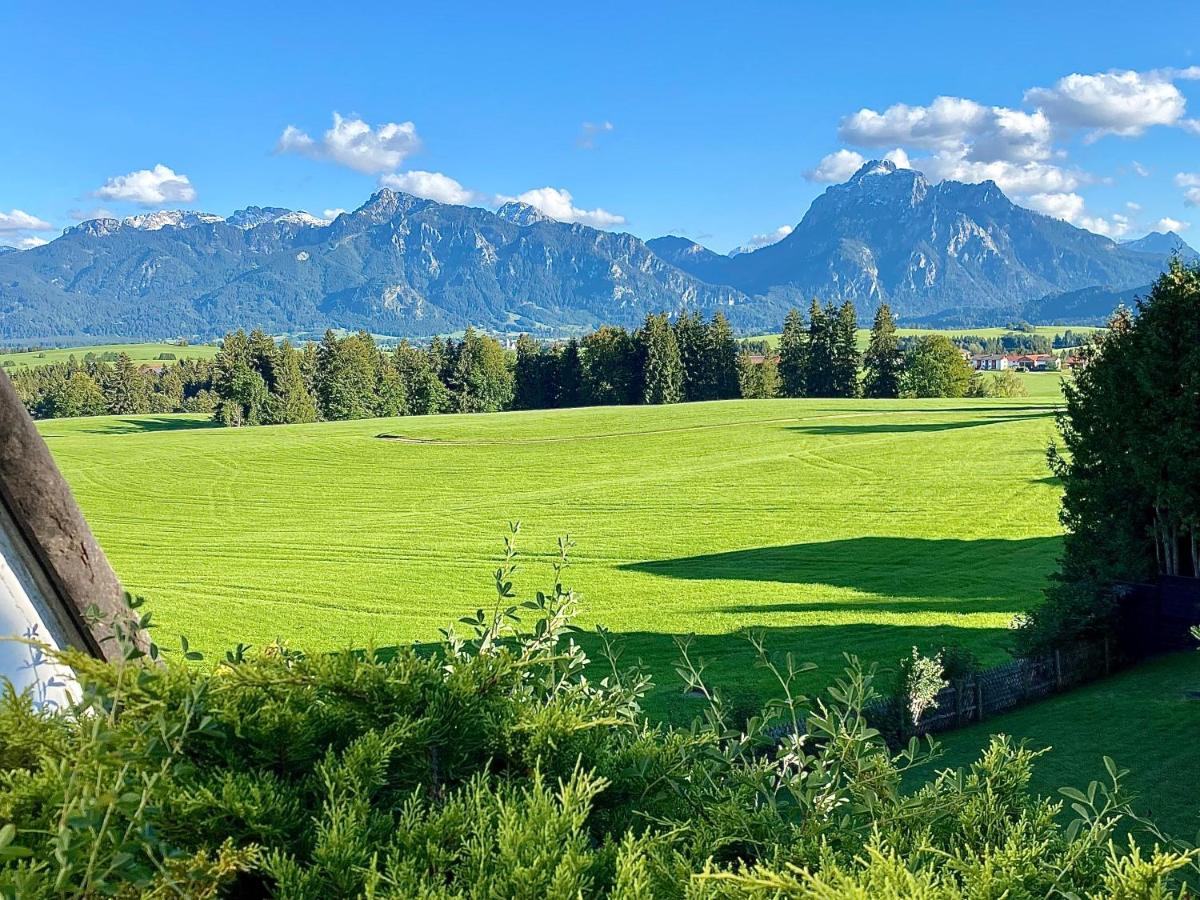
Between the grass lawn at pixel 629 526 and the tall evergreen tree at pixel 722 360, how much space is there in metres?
23.1

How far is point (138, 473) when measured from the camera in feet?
160

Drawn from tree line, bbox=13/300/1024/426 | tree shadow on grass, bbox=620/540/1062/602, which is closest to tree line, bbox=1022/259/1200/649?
tree shadow on grass, bbox=620/540/1062/602

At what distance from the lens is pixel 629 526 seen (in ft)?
111

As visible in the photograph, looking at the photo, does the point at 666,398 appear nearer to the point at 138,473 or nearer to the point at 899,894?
the point at 138,473

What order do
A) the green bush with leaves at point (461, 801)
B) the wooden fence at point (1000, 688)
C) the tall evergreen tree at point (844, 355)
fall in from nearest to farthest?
the green bush with leaves at point (461, 801) → the wooden fence at point (1000, 688) → the tall evergreen tree at point (844, 355)

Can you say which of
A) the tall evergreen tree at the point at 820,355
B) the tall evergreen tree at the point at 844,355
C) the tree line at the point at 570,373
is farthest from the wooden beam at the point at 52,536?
the tall evergreen tree at the point at 844,355

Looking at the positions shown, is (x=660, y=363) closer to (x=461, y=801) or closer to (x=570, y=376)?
(x=570, y=376)

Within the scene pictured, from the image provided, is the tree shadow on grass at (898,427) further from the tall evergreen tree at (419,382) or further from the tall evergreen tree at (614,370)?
the tall evergreen tree at (419,382)

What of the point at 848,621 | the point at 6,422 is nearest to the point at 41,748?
the point at 6,422

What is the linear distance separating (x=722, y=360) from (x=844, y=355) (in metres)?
11.7

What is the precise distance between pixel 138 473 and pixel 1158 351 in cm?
4875

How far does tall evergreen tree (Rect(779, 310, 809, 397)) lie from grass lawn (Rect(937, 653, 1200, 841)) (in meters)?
72.0

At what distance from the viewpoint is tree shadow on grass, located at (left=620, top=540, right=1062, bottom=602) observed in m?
23.5

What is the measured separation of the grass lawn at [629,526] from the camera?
2102 cm
